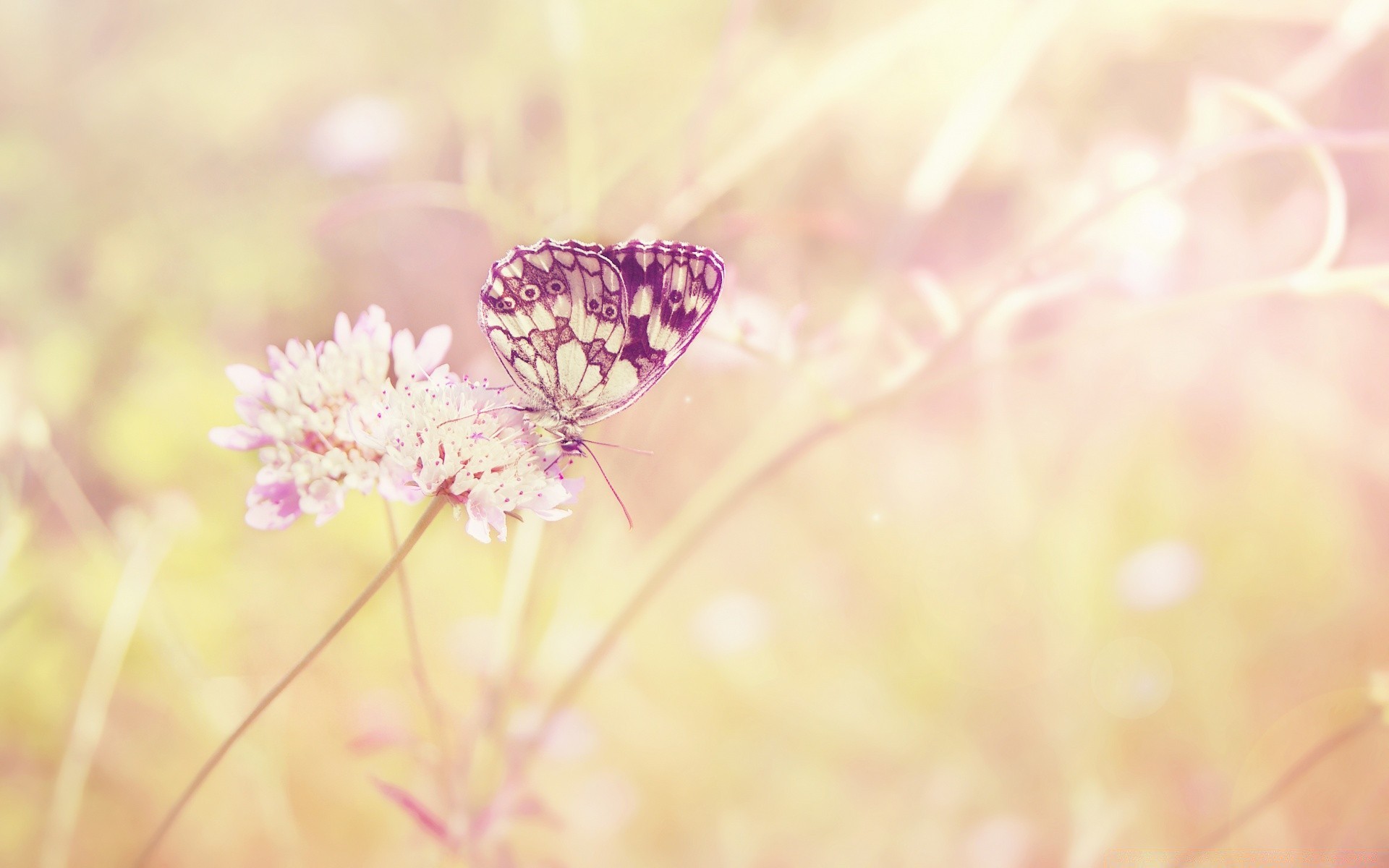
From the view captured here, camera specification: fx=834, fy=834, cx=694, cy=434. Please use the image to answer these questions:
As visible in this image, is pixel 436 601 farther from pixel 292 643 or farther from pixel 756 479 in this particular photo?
pixel 756 479

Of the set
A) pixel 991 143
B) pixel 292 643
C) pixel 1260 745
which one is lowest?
pixel 1260 745

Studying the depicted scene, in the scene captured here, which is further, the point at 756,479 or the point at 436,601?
the point at 436,601

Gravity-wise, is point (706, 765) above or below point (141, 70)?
below

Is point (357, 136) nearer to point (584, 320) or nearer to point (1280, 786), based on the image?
point (584, 320)

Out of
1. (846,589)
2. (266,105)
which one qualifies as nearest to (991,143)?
(846,589)

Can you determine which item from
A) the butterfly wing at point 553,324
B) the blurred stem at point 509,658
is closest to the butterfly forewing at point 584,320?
the butterfly wing at point 553,324

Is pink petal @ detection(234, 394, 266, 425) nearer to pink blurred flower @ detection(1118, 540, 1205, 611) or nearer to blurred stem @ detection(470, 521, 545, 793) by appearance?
blurred stem @ detection(470, 521, 545, 793)

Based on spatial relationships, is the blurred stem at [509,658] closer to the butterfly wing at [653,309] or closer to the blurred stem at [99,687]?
the butterfly wing at [653,309]
